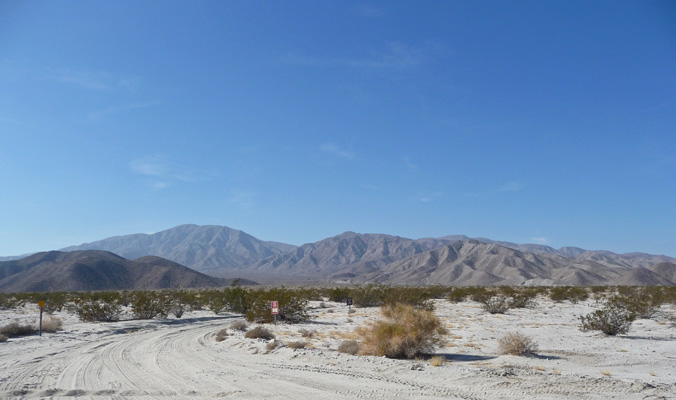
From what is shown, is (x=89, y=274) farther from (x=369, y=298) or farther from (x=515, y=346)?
(x=515, y=346)

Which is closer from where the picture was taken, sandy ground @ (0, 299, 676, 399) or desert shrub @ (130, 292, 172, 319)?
sandy ground @ (0, 299, 676, 399)

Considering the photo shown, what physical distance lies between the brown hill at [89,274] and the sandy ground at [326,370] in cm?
10181

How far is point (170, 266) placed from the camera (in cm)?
13675

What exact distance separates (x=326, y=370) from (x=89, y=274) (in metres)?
123

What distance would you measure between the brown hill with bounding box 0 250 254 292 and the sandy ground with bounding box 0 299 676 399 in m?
102

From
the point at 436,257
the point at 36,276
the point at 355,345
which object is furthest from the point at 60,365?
the point at 436,257

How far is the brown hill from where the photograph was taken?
345ft

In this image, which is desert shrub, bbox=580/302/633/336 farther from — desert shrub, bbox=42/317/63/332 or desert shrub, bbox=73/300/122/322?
desert shrub, bbox=73/300/122/322

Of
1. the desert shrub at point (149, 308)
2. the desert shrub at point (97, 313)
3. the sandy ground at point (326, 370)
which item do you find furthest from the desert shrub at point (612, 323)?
the desert shrub at point (97, 313)

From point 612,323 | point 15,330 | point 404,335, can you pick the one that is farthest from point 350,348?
point 15,330

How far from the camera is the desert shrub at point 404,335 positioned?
42.4 feet

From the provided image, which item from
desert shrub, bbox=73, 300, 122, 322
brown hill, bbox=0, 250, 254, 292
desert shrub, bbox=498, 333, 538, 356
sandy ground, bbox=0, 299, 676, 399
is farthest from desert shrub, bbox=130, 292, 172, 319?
brown hill, bbox=0, 250, 254, 292

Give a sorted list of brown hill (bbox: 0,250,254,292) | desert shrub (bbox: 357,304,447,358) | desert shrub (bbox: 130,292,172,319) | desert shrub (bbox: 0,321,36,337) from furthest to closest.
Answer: brown hill (bbox: 0,250,254,292) < desert shrub (bbox: 130,292,172,319) < desert shrub (bbox: 0,321,36,337) < desert shrub (bbox: 357,304,447,358)

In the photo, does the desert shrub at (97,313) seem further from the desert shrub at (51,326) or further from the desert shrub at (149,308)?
the desert shrub at (51,326)
